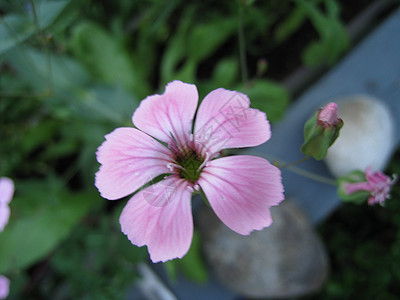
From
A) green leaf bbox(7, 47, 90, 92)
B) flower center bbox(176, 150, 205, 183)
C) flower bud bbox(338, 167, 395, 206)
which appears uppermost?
green leaf bbox(7, 47, 90, 92)

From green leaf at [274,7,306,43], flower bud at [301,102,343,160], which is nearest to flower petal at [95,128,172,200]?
flower bud at [301,102,343,160]

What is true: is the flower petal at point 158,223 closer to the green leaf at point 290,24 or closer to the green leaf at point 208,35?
the green leaf at point 208,35

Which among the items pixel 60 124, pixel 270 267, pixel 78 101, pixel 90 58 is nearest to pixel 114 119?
pixel 78 101

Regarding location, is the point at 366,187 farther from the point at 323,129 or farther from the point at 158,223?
the point at 158,223

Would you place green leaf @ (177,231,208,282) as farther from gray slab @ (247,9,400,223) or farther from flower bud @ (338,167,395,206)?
flower bud @ (338,167,395,206)

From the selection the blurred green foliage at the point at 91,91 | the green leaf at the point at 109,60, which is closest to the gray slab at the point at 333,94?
the blurred green foliage at the point at 91,91
